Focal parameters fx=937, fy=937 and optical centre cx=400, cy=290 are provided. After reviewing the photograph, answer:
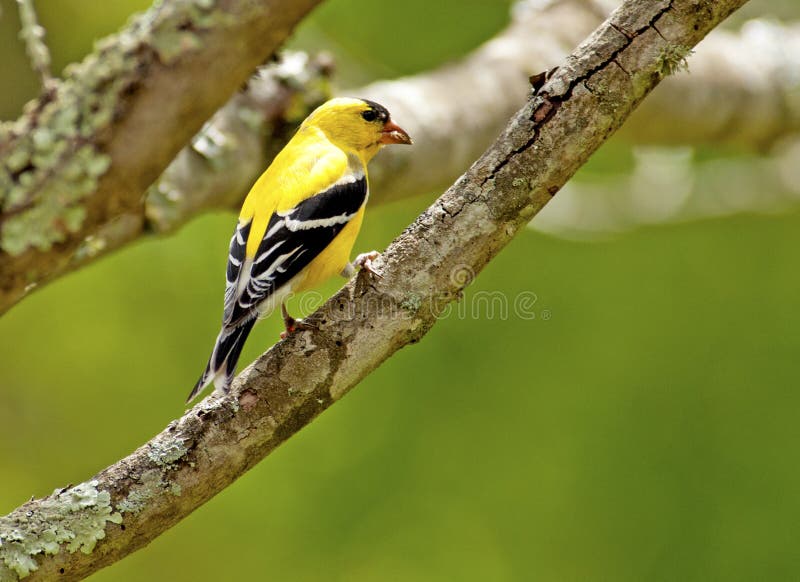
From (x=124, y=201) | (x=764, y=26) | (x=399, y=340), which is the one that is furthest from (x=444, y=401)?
(x=124, y=201)

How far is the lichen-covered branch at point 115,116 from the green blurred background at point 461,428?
350cm

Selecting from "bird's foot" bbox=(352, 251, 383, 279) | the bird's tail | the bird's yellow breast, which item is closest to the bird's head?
the bird's yellow breast

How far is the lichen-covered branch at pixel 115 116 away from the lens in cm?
160

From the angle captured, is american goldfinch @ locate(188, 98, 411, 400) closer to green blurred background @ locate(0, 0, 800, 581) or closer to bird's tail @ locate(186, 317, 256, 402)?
bird's tail @ locate(186, 317, 256, 402)

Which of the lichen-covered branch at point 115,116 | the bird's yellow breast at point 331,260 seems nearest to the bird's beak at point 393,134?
the bird's yellow breast at point 331,260

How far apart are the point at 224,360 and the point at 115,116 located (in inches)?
50.9

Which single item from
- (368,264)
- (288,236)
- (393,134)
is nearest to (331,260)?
(288,236)

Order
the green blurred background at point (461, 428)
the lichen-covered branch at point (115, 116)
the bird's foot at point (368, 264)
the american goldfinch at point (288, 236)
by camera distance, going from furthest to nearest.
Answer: the green blurred background at point (461, 428)
the american goldfinch at point (288, 236)
the bird's foot at point (368, 264)
the lichen-covered branch at point (115, 116)

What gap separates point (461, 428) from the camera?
5.34m

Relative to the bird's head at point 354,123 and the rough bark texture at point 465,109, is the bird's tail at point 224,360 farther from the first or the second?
the bird's head at point 354,123

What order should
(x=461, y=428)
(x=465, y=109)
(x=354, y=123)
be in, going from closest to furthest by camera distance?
(x=354, y=123), (x=465, y=109), (x=461, y=428)

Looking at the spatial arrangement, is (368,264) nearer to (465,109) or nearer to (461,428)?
(465,109)

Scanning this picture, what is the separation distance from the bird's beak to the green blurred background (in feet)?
4.90

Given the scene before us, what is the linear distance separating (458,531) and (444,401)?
724 millimetres
